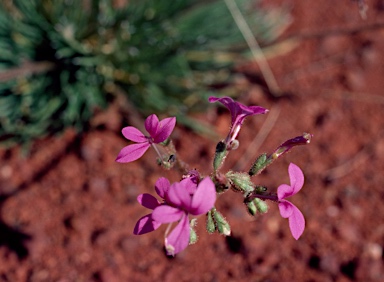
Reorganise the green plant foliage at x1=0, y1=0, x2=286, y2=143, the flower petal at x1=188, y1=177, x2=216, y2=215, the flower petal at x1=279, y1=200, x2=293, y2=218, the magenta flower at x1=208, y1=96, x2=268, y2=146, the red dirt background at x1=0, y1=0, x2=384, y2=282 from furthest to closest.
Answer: the green plant foliage at x1=0, y1=0, x2=286, y2=143
the red dirt background at x1=0, y1=0, x2=384, y2=282
the magenta flower at x1=208, y1=96, x2=268, y2=146
the flower petal at x1=279, y1=200, x2=293, y2=218
the flower petal at x1=188, y1=177, x2=216, y2=215

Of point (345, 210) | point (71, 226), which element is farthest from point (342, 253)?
point (71, 226)

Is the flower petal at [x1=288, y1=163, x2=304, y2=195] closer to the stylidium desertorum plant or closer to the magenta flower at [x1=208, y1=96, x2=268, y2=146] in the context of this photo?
the stylidium desertorum plant

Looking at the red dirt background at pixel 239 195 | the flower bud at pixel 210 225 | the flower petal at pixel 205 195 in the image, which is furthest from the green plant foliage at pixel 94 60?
the flower petal at pixel 205 195

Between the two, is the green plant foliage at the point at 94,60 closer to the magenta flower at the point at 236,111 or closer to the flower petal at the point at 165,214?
the magenta flower at the point at 236,111

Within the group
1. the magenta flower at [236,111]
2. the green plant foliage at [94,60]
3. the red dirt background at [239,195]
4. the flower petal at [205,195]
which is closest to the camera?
the flower petal at [205,195]

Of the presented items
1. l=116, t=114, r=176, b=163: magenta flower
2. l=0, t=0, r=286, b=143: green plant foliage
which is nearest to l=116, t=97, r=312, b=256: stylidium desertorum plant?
l=116, t=114, r=176, b=163: magenta flower

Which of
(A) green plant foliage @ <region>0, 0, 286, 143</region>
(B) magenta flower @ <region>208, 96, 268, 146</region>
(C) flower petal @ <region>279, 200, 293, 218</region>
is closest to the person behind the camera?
(C) flower petal @ <region>279, 200, 293, 218</region>

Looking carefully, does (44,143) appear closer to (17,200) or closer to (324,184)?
(17,200)

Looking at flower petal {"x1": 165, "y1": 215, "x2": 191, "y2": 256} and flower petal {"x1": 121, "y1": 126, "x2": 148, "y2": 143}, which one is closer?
flower petal {"x1": 165, "y1": 215, "x2": 191, "y2": 256}
